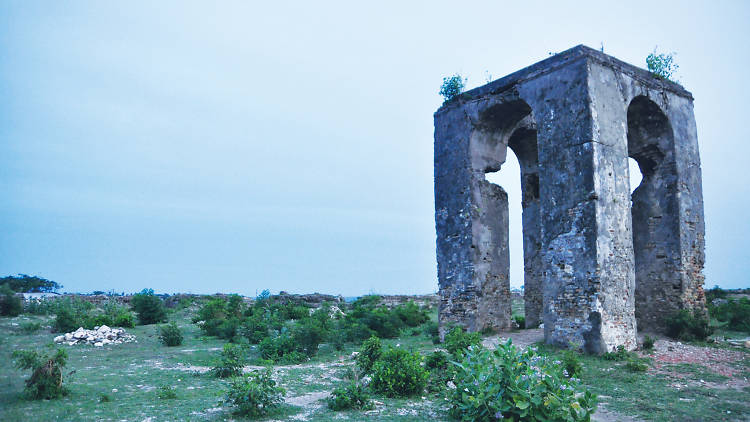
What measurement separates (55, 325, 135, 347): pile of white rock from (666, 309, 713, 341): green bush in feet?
47.6

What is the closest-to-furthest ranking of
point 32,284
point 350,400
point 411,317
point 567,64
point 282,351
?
1. point 350,400
2. point 282,351
3. point 567,64
4. point 411,317
5. point 32,284

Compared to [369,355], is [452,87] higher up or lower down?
higher up

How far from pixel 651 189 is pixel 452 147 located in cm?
564

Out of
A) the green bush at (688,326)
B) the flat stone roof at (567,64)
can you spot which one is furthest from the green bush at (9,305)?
the green bush at (688,326)

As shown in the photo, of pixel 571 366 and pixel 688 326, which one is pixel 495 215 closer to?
pixel 688 326

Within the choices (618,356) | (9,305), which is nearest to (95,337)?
(9,305)

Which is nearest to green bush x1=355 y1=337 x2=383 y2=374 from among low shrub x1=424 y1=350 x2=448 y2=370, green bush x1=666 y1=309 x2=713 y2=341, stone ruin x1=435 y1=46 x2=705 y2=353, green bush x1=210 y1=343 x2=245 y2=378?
low shrub x1=424 y1=350 x2=448 y2=370

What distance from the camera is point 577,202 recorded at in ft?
36.2

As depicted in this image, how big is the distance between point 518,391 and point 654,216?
10.5 m

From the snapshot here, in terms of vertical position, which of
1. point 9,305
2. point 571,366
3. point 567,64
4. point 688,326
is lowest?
point 571,366

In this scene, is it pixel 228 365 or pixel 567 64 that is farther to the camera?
pixel 567 64

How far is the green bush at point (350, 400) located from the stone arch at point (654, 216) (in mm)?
9787

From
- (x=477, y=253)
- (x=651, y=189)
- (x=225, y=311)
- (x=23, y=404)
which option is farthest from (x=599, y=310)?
(x=225, y=311)

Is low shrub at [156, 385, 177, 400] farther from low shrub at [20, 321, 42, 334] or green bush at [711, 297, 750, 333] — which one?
green bush at [711, 297, 750, 333]
